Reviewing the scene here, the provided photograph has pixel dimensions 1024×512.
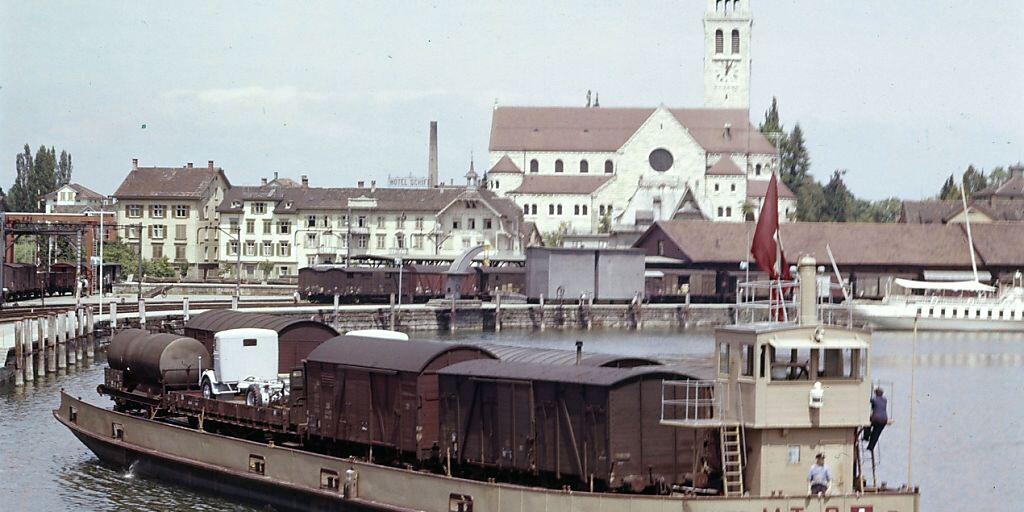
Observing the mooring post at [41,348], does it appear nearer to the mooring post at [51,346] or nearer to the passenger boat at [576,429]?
the mooring post at [51,346]

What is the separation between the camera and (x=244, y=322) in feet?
134

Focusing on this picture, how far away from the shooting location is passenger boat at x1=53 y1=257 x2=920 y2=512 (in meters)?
26.2

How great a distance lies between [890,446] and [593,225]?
121618mm

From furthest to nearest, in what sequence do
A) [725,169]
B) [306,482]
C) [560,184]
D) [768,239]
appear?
[560,184]
[725,169]
[306,482]
[768,239]

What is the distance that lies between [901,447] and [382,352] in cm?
2030

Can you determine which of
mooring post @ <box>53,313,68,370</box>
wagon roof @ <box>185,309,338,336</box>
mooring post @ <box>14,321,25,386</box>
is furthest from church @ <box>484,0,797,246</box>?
wagon roof @ <box>185,309,338,336</box>

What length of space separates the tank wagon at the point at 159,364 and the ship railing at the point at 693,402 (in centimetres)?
1729

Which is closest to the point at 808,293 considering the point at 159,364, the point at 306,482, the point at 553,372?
the point at 553,372

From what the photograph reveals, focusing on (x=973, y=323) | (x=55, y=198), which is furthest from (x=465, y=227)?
(x=55, y=198)

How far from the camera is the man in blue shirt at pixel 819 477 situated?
25969 millimetres

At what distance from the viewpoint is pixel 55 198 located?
189375 mm

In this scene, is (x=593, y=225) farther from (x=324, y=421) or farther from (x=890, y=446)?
(x=324, y=421)

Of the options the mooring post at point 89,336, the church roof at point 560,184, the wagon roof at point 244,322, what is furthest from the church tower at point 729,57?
the wagon roof at point 244,322

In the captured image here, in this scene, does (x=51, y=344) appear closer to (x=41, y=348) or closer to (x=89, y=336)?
(x=41, y=348)
